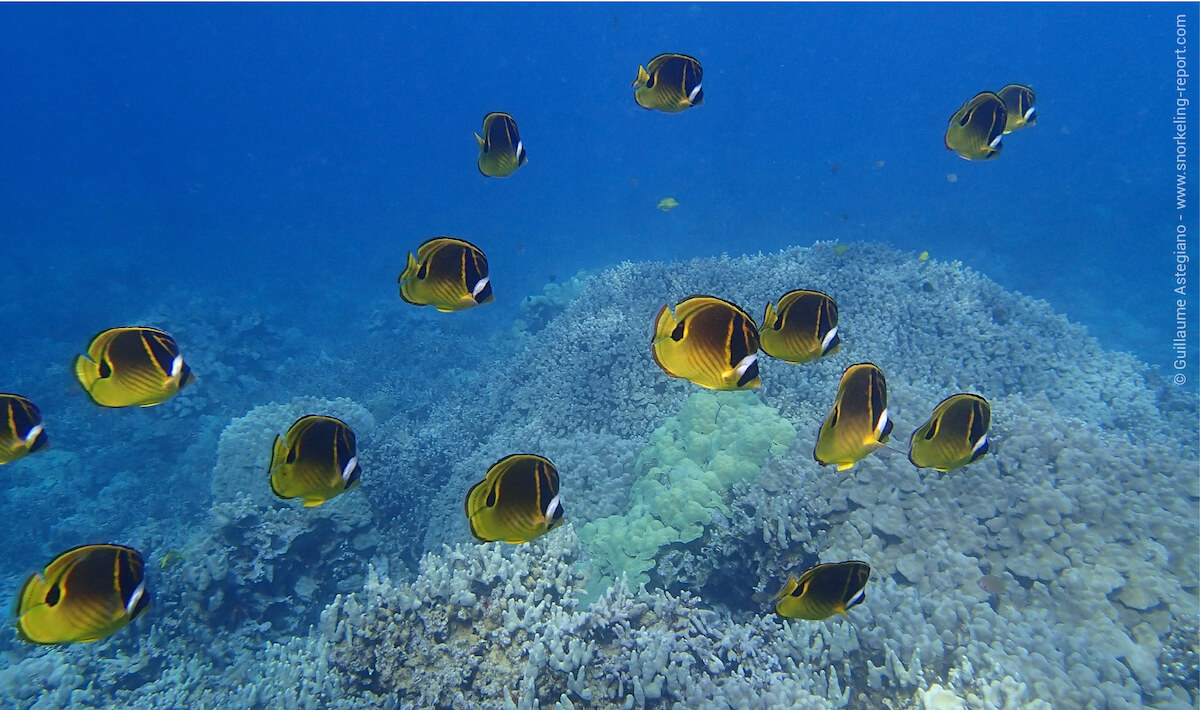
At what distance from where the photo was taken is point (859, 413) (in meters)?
2.41

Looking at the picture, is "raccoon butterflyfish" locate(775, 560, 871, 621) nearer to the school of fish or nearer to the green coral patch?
the school of fish

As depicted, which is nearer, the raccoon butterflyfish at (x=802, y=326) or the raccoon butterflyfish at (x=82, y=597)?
the raccoon butterflyfish at (x=82, y=597)

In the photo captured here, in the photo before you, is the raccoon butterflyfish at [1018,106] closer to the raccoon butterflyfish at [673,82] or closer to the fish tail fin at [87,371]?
the raccoon butterflyfish at [673,82]

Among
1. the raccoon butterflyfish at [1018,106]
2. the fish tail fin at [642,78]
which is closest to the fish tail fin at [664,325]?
the fish tail fin at [642,78]

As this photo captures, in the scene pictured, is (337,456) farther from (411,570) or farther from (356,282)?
(356,282)

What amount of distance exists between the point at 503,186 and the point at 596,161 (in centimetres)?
2069

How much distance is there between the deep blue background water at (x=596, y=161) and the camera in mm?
26578

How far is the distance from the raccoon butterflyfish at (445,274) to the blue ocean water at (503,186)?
33.7 ft

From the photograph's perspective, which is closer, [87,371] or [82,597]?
[82,597]

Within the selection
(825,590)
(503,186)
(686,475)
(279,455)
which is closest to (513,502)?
(279,455)

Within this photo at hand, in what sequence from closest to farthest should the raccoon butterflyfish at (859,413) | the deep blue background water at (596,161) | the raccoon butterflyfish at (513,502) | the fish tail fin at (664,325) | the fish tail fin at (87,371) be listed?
1. the fish tail fin at (664,325)
2. the raccoon butterflyfish at (513,502)
3. the raccoon butterflyfish at (859,413)
4. the fish tail fin at (87,371)
5. the deep blue background water at (596,161)

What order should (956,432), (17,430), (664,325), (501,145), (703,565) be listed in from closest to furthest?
(664,325), (956,432), (17,430), (501,145), (703,565)

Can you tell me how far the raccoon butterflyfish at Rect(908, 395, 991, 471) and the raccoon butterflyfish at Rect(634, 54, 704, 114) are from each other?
2868 millimetres

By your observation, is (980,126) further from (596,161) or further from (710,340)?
(596,161)
